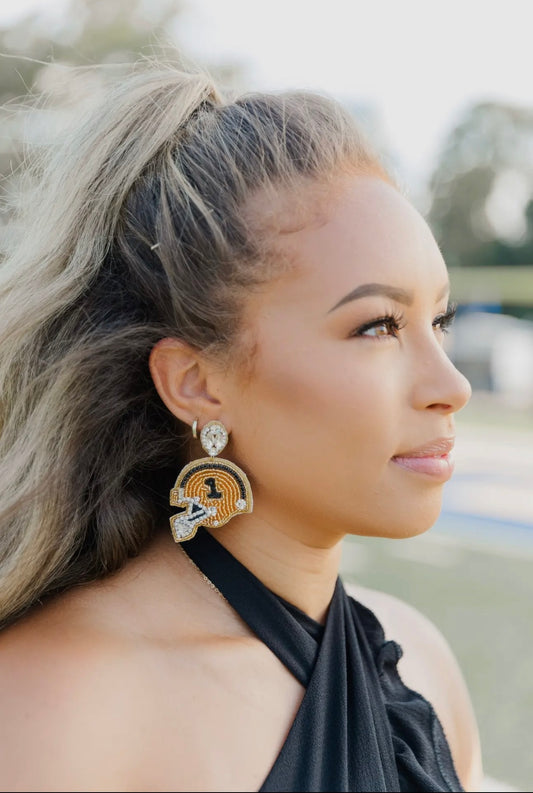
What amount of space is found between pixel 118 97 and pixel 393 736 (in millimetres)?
1535

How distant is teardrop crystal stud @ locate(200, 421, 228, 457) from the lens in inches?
70.1

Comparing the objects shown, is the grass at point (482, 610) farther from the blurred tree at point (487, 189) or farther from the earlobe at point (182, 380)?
the blurred tree at point (487, 189)

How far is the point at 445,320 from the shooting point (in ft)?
6.40

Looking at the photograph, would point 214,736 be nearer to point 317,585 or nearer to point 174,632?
point 174,632

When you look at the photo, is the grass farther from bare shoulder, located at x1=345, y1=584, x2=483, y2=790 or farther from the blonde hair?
the blonde hair

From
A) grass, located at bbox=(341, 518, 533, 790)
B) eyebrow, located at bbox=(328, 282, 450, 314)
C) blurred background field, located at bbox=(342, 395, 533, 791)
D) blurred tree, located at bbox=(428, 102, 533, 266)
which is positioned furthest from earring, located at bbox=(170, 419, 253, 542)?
blurred tree, located at bbox=(428, 102, 533, 266)

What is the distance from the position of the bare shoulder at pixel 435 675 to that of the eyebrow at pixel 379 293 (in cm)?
92

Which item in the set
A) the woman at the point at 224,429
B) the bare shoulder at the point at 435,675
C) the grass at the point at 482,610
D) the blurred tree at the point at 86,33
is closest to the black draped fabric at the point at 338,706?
the woman at the point at 224,429

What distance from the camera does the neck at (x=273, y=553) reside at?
5.99 ft

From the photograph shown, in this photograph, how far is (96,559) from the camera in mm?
1797

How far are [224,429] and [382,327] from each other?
1.24ft

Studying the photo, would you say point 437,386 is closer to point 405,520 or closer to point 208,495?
point 405,520

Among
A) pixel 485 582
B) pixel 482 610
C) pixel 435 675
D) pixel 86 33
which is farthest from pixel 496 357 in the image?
pixel 435 675

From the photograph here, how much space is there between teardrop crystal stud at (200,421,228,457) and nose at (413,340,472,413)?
0.39m
